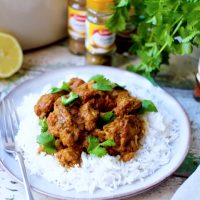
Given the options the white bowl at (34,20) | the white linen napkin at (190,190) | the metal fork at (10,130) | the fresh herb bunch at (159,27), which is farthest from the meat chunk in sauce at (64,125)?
the white bowl at (34,20)

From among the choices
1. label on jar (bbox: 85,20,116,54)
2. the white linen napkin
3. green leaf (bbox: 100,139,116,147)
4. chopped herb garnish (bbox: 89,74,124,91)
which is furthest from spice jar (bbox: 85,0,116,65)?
the white linen napkin

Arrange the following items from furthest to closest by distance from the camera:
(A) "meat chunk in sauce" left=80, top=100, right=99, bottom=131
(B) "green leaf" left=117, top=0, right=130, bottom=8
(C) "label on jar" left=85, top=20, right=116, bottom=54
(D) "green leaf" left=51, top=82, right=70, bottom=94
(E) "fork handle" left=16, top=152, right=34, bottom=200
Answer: (C) "label on jar" left=85, top=20, right=116, bottom=54 → (B) "green leaf" left=117, top=0, right=130, bottom=8 → (D) "green leaf" left=51, top=82, right=70, bottom=94 → (A) "meat chunk in sauce" left=80, top=100, right=99, bottom=131 → (E) "fork handle" left=16, top=152, right=34, bottom=200

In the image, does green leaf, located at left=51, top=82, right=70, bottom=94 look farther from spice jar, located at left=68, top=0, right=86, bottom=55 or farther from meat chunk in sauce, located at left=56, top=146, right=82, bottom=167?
spice jar, located at left=68, top=0, right=86, bottom=55

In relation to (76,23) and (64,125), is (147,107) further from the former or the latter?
(76,23)

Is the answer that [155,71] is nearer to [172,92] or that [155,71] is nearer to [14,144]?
[172,92]

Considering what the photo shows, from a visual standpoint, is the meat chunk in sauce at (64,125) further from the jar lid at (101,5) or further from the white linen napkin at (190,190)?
the jar lid at (101,5)

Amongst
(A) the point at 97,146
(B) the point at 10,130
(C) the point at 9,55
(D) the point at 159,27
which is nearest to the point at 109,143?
(A) the point at 97,146

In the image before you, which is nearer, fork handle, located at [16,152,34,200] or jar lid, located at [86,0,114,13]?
fork handle, located at [16,152,34,200]
